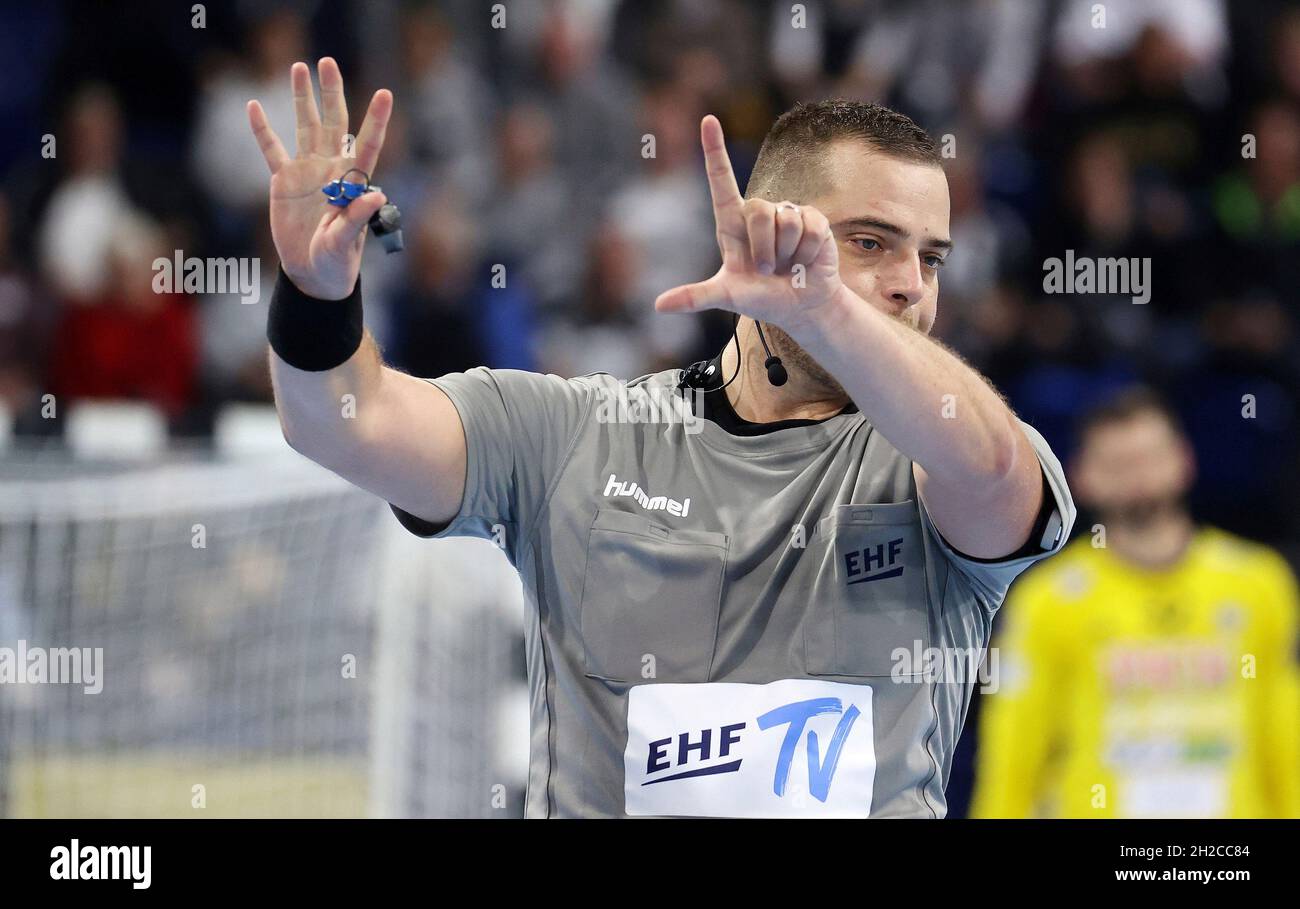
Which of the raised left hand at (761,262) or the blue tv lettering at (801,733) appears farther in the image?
the blue tv lettering at (801,733)

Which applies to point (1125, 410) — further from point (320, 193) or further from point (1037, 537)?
point (320, 193)

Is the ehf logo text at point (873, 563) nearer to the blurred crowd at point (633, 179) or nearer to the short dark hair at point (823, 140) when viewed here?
the short dark hair at point (823, 140)

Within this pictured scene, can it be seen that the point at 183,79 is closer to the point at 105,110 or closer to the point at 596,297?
the point at 105,110

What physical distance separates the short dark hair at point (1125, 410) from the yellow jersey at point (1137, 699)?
554mm

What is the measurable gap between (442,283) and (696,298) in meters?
4.26

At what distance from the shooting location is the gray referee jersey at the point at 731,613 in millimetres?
2170

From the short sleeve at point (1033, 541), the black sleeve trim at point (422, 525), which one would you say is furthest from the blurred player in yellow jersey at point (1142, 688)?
the black sleeve trim at point (422, 525)

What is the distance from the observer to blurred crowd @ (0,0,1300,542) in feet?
19.0

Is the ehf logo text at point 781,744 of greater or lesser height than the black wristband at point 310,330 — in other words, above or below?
below

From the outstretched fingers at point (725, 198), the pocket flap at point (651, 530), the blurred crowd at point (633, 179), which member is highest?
the blurred crowd at point (633, 179)

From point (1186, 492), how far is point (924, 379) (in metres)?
3.61

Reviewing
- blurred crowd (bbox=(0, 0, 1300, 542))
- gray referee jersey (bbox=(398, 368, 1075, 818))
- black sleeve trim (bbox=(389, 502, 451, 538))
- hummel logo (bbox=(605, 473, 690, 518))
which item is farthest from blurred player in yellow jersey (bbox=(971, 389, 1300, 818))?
black sleeve trim (bbox=(389, 502, 451, 538))

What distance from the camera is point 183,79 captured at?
7.13m

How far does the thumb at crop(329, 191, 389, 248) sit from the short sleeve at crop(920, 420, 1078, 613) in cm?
90
